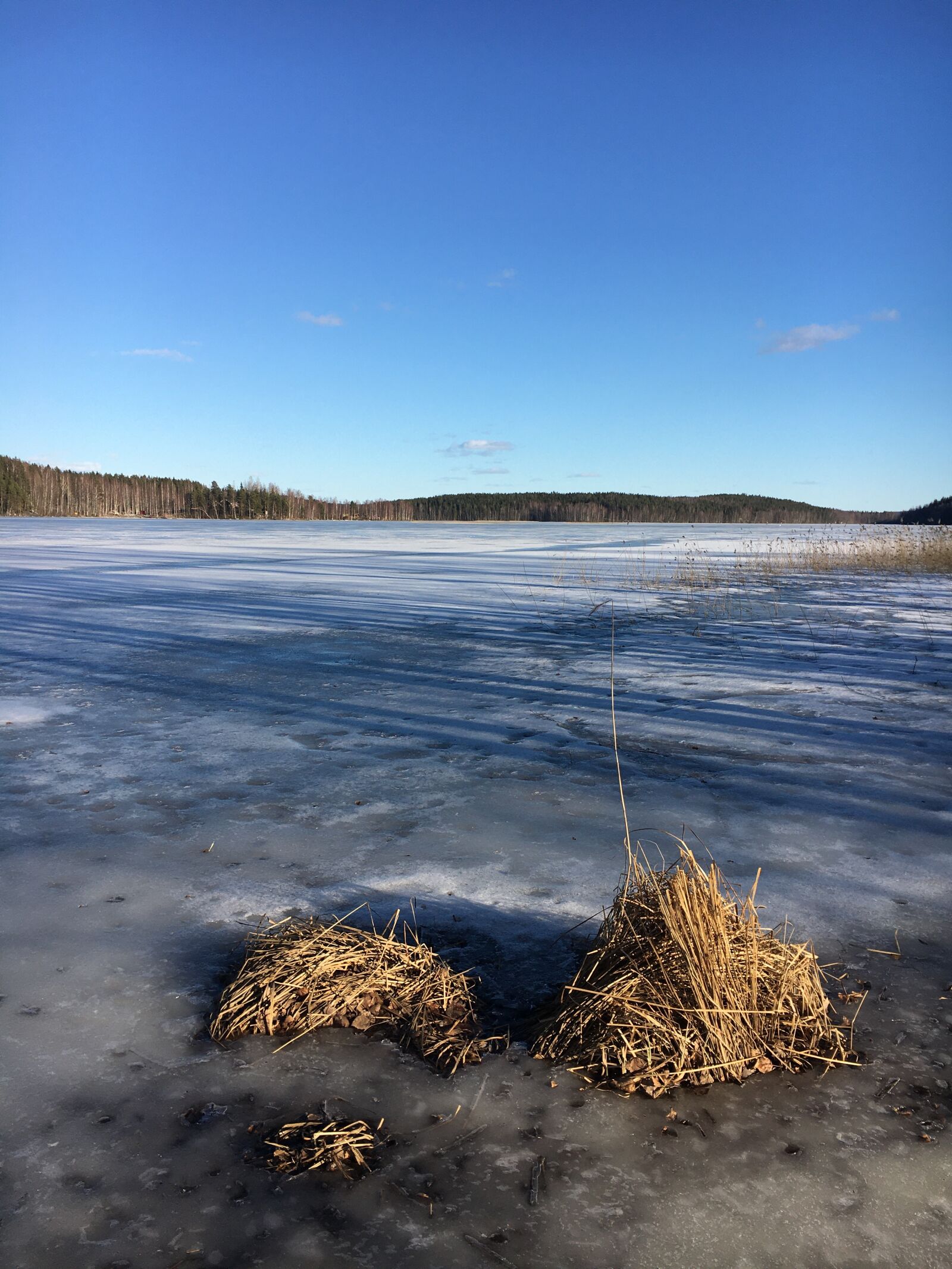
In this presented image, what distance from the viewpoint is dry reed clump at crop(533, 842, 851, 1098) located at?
2268 millimetres

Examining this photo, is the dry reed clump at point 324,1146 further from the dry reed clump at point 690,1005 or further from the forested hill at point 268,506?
the forested hill at point 268,506

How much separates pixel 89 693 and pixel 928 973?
621 centimetres

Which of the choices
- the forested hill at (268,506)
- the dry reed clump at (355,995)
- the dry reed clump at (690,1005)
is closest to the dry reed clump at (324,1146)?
the dry reed clump at (355,995)

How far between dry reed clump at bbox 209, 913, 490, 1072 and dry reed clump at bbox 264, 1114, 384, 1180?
345mm

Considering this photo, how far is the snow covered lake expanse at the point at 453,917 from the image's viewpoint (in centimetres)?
181

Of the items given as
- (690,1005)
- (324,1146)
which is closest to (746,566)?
(690,1005)

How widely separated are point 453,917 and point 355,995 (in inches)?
26.0

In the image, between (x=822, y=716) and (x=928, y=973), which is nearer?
(x=928, y=973)

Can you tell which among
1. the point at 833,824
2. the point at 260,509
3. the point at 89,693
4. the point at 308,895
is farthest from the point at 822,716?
the point at 260,509

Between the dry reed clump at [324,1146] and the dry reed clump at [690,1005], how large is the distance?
0.56 meters

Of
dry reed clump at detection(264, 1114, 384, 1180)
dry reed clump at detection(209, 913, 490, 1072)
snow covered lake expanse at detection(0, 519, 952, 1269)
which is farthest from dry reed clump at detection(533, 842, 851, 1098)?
dry reed clump at detection(264, 1114, 384, 1180)

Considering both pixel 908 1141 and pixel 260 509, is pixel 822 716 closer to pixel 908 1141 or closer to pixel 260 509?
pixel 908 1141

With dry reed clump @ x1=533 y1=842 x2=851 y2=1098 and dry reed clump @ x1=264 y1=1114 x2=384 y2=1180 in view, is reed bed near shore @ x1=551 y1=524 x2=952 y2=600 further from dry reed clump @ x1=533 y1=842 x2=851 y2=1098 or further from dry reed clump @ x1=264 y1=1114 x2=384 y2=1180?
dry reed clump @ x1=264 y1=1114 x2=384 y2=1180

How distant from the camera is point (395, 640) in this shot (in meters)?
9.47
